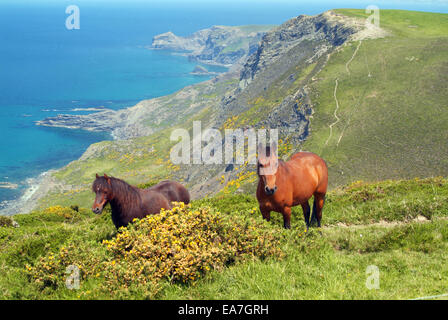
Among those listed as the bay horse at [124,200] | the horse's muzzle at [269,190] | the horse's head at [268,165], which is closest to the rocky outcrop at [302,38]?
the bay horse at [124,200]

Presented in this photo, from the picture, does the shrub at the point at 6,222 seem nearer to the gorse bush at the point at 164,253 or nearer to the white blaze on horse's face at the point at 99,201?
the white blaze on horse's face at the point at 99,201

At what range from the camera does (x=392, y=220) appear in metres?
12.4

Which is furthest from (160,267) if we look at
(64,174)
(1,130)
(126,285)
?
(1,130)

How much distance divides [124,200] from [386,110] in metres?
53.9

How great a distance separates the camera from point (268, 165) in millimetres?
9508

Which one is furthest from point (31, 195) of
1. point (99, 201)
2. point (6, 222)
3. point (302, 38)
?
point (99, 201)

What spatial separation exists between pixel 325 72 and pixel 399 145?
35488mm

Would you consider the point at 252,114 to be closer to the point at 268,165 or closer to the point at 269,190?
the point at 268,165

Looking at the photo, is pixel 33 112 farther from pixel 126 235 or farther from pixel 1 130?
pixel 126 235

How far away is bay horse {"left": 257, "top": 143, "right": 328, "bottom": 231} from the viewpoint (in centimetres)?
955

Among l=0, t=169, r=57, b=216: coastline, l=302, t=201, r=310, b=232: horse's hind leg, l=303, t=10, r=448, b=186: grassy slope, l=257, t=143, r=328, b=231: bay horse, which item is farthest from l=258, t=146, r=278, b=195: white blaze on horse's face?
l=0, t=169, r=57, b=216: coastline

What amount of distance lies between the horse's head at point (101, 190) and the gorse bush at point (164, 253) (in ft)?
4.57

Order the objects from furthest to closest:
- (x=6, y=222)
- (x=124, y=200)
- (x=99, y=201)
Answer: (x=6, y=222) < (x=124, y=200) < (x=99, y=201)

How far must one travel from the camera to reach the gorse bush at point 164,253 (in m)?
7.01
